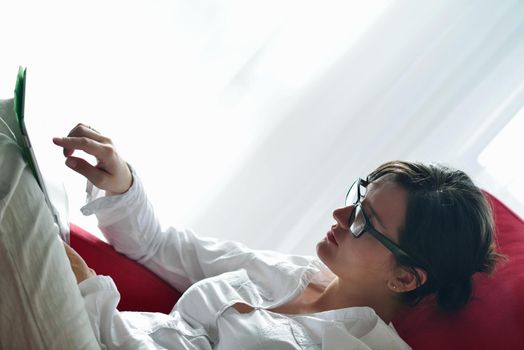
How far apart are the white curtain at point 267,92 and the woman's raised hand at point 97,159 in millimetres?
372

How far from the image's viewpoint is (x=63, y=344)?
0.88 metres

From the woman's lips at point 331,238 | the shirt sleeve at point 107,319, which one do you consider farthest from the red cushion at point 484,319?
the shirt sleeve at point 107,319

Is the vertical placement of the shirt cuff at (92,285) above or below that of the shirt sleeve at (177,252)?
below

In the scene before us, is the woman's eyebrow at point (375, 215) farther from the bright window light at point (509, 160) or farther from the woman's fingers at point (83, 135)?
the bright window light at point (509, 160)

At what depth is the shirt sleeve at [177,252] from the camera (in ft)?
4.00

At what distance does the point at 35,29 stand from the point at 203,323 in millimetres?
757

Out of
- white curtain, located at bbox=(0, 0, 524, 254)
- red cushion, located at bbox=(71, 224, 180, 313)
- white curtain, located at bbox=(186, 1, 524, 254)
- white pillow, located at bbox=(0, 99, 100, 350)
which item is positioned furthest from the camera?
white curtain, located at bbox=(186, 1, 524, 254)

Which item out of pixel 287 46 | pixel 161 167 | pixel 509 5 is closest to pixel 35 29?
pixel 161 167

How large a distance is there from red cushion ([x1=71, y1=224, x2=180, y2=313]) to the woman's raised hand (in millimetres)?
143

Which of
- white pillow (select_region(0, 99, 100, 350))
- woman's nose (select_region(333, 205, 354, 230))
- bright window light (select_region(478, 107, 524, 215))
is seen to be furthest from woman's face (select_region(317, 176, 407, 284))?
bright window light (select_region(478, 107, 524, 215))

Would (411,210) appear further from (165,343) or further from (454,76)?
(454,76)

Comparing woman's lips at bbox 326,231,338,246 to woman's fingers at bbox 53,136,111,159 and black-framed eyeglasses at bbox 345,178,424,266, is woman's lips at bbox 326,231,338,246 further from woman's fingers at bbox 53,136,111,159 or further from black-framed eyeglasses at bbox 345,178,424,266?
woman's fingers at bbox 53,136,111,159

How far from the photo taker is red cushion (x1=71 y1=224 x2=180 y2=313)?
1229 millimetres

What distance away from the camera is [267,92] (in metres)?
1.60
